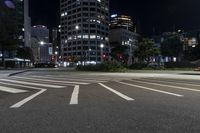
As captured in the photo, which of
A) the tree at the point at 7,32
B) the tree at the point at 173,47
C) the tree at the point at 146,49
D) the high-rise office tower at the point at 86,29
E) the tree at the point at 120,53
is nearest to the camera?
the tree at the point at 7,32

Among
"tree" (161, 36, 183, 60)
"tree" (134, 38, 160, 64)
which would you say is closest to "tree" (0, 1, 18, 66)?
"tree" (134, 38, 160, 64)

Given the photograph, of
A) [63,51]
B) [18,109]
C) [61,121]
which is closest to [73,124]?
[61,121]

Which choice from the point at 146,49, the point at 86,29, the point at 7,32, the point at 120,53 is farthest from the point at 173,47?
the point at 86,29

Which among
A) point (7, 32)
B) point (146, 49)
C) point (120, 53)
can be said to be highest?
point (7, 32)

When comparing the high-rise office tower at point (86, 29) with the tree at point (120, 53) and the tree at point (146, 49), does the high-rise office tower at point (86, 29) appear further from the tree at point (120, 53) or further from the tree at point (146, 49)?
the tree at point (146, 49)

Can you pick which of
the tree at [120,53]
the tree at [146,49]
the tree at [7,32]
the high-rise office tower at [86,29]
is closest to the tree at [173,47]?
the tree at [146,49]

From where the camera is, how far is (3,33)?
6488 cm

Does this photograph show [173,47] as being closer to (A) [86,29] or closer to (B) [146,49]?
(B) [146,49]

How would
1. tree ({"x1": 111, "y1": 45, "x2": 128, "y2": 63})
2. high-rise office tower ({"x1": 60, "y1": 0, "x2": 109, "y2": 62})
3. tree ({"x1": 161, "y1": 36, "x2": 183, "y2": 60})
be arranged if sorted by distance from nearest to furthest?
1. tree ({"x1": 161, "y1": 36, "x2": 183, "y2": 60})
2. tree ({"x1": 111, "y1": 45, "x2": 128, "y2": 63})
3. high-rise office tower ({"x1": 60, "y1": 0, "x2": 109, "y2": 62})

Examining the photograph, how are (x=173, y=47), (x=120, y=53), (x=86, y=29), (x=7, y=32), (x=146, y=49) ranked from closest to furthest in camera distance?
(x=7, y=32) < (x=146, y=49) < (x=173, y=47) < (x=120, y=53) < (x=86, y=29)

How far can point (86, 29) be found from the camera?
163750mm

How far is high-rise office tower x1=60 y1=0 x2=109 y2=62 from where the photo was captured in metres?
162

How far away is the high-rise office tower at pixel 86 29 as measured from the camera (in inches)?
6398

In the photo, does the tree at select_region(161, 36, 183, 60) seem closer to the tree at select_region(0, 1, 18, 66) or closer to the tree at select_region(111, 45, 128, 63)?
the tree at select_region(111, 45, 128, 63)
